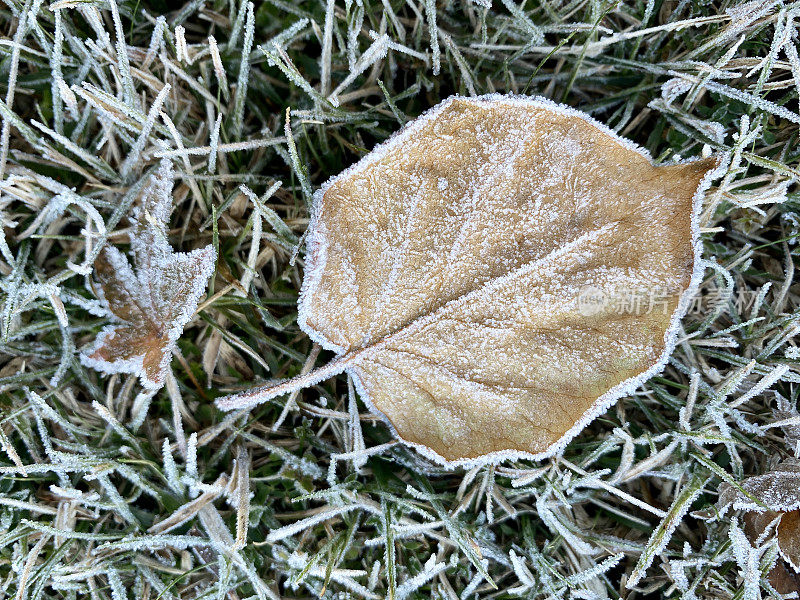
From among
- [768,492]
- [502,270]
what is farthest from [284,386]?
[768,492]

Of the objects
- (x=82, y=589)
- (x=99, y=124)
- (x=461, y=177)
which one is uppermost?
(x=99, y=124)

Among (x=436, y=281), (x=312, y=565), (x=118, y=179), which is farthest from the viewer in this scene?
(x=118, y=179)

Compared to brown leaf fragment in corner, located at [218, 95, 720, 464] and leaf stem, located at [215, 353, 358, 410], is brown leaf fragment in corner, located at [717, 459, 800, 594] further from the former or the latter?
leaf stem, located at [215, 353, 358, 410]

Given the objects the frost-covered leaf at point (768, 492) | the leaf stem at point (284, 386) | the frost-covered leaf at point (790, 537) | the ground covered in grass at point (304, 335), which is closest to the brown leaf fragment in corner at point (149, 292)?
the ground covered in grass at point (304, 335)

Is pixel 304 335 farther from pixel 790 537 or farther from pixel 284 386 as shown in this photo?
pixel 790 537

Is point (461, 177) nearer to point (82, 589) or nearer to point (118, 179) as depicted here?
point (118, 179)

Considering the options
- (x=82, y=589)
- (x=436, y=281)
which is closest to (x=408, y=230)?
(x=436, y=281)
